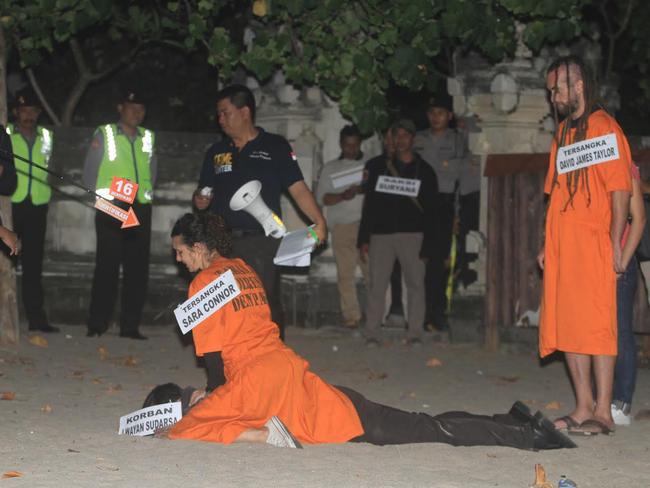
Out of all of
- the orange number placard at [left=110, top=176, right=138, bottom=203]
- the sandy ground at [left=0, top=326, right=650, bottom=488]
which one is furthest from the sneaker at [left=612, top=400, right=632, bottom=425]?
the orange number placard at [left=110, top=176, right=138, bottom=203]

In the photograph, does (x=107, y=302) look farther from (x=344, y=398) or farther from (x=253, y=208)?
(x=344, y=398)

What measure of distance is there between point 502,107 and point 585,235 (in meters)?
4.94

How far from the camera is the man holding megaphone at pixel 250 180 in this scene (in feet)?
28.0

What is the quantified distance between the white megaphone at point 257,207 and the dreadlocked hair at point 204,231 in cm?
117

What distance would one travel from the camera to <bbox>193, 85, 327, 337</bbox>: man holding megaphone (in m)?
8.52

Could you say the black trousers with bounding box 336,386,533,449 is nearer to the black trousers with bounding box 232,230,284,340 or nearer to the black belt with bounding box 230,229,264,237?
the black trousers with bounding box 232,230,284,340

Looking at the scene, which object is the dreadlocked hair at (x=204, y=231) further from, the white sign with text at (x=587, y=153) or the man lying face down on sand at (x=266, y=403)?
the white sign with text at (x=587, y=153)

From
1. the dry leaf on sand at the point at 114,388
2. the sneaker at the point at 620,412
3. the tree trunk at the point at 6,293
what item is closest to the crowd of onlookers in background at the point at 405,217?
the tree trunk at the point at 6,293

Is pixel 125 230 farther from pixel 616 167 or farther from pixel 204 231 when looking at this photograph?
pixel 616 167

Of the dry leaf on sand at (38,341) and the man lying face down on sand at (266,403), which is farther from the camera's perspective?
the dry leaf on sand at (38,341)

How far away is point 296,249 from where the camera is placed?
8.39 meters

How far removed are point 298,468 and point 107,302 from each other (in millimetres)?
6050

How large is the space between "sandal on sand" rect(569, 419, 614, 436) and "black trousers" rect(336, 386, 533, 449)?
588 mm

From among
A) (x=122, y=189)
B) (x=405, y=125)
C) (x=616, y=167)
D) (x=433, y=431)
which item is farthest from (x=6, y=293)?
(x=616, y=167)
